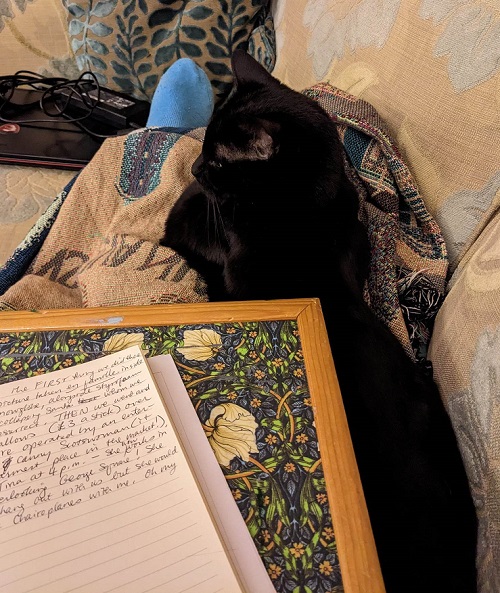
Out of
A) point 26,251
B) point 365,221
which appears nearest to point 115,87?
point 26,251

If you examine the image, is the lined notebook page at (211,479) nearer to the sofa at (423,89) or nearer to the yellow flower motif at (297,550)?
the yellow flower motif at (297,550)

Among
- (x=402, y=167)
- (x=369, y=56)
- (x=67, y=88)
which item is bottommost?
(x=67, y=88)

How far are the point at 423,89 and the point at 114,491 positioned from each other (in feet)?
2.38

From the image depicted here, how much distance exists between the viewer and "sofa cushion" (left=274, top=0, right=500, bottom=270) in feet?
2.27

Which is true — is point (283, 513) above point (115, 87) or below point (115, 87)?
above

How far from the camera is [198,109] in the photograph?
117 centimetres

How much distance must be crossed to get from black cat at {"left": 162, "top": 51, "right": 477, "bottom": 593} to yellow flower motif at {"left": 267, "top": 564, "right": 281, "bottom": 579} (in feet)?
0.59

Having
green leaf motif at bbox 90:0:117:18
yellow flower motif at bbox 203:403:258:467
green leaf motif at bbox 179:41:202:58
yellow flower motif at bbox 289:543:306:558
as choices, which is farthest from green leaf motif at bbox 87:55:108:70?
yellow flower motif at bbox 289:543:306:558

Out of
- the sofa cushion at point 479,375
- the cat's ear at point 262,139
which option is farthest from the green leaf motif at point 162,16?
the sofa cushion at point 479,375

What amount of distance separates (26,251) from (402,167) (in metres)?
0.64

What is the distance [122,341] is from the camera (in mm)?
514

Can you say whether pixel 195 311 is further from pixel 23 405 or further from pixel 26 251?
pixel 26 251

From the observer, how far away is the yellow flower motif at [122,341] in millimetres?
508

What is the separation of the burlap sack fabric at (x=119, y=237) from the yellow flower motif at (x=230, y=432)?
11.7 inches
